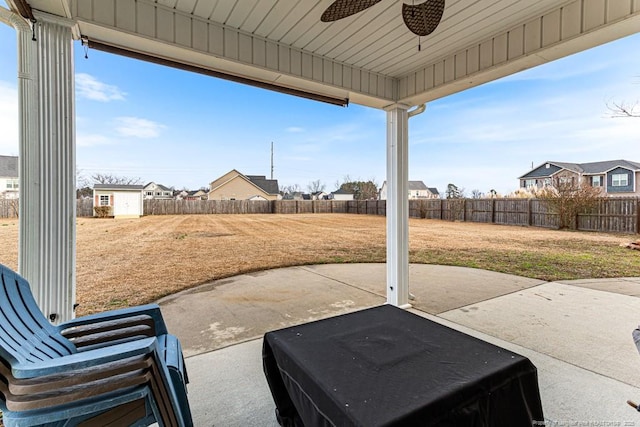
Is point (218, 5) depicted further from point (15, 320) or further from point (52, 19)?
point (15, 320)

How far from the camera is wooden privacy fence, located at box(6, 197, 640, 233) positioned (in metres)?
9.65

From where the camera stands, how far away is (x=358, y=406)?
37.4 inches

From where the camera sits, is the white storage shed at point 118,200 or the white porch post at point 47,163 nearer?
the white porch post at point 47,163

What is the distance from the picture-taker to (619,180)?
1700cm

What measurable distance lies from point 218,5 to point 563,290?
5137 millimetres

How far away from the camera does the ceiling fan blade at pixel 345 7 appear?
1662 millimetres

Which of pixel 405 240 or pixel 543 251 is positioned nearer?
pixel 405 240

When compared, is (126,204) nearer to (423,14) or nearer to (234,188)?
(234,188)

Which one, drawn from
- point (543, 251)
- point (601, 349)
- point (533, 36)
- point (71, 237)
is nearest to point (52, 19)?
point (71, 237)

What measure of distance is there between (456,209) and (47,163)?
16.3 m

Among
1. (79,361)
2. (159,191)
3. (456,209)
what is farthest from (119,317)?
(159,191)

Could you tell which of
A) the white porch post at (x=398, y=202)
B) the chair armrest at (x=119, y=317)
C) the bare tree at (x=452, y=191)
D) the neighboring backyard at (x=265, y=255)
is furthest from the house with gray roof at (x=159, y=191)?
the chair armrest at (x=119, y=317)

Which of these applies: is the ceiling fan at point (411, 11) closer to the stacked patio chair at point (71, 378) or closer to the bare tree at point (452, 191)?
the stacked patio chair at point (71, 378)

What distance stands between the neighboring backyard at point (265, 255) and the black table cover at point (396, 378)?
11.0ft
